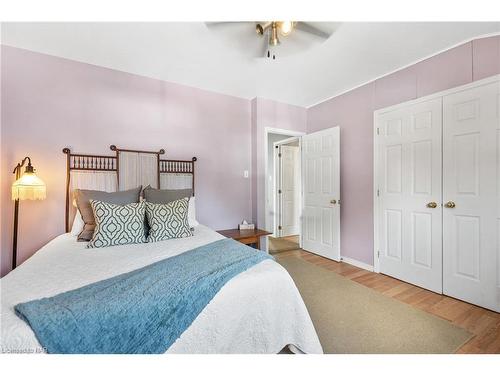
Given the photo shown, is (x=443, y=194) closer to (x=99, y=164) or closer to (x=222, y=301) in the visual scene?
(x=222, y=301)

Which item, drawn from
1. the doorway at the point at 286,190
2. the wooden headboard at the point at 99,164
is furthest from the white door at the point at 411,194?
the wooden headboard at the point at 99,164

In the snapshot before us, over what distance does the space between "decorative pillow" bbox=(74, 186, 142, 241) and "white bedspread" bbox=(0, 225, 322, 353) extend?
1.20ft

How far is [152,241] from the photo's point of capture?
181cm

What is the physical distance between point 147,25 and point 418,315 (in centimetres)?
A: 339

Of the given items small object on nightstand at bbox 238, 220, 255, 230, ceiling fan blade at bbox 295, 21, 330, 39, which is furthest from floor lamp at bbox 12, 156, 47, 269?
ceiling fan blade at bbox 295, 21, 330, 39

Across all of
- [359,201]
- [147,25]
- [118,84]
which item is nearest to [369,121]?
[359,201]

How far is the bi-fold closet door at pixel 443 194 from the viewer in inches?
74.9

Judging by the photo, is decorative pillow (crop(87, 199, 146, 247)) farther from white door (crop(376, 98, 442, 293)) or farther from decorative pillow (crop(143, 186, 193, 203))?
white door (crop(376, 98, 442, 293))

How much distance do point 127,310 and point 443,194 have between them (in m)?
2.81

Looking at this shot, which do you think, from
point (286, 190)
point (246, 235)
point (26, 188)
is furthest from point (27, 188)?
point (286, 190)

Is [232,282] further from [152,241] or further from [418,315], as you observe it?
[418,315]

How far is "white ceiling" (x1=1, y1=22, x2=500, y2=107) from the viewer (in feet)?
5.93
